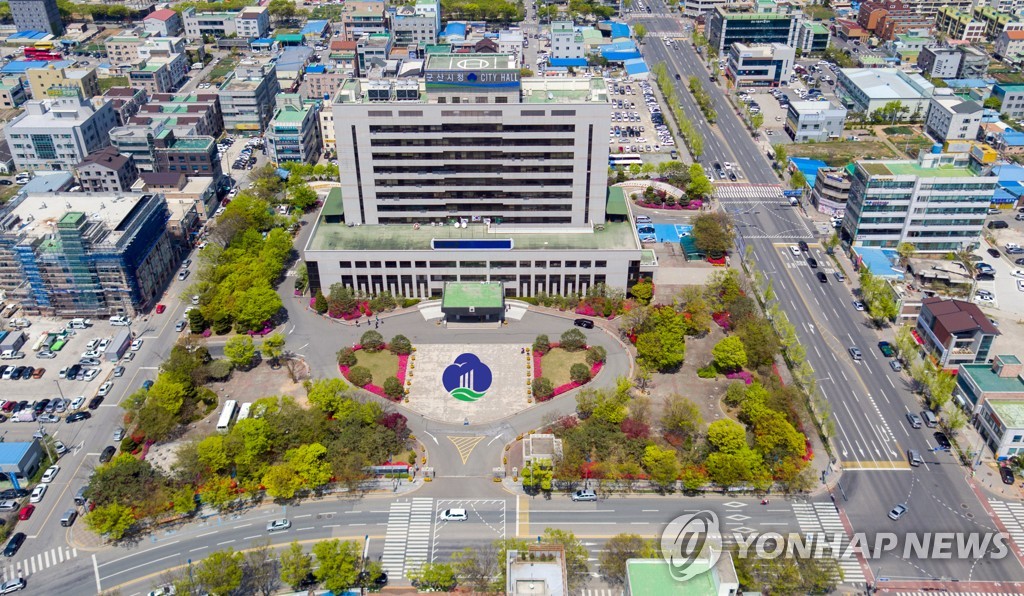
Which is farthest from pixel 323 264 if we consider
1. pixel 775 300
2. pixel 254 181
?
pixel 775 300

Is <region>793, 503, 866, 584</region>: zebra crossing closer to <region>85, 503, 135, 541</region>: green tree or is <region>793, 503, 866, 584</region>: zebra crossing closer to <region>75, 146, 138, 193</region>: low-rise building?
<region>85, 503, 135, 541</region>: green tree

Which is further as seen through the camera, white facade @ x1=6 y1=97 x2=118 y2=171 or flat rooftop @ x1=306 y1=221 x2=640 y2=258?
white facade @ x1=6 y1=97 x2=118 y2=171

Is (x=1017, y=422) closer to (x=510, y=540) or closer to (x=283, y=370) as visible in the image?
(x=510, y=540)

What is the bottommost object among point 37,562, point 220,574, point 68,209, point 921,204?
point 37,562

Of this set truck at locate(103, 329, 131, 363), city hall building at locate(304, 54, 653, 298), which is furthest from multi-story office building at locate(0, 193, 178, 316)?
city hall building at locate(304, 54, 653, 298)

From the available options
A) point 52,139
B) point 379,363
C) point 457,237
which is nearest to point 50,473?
point 379,363

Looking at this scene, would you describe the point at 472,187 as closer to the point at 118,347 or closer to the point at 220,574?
the point at 118,347

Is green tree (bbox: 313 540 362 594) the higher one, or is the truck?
green tree (bbox: 313 540 362 594)
